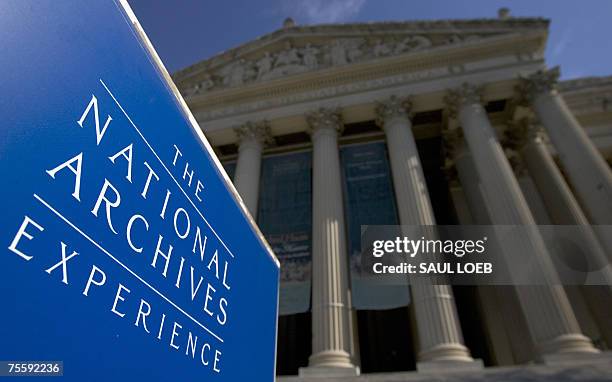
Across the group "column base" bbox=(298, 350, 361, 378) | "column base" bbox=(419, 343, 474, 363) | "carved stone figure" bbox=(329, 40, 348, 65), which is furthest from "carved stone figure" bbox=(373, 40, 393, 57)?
"column base" bbox=(298, 350, 361, 378)

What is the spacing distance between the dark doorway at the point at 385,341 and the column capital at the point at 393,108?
26.2ft

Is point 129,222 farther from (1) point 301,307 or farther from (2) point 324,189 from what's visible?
(2) point 324,189

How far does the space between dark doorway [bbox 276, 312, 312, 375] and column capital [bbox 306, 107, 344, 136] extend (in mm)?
7637

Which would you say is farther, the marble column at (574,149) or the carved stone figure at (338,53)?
the carved stone figure at (338,53)

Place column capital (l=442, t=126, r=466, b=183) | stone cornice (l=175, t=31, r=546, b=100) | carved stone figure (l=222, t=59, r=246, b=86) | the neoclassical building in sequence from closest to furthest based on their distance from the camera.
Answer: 1. the neoclassical building
2. stone cornice (l=175, t=31, r=546, b=100)
3. column capital (l=442, t=126, r=466, b=183)
4. carved stone figure (l=222, t=59, r=246, b=86)

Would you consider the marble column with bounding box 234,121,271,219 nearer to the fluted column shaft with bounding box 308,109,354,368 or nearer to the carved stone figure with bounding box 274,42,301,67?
the fluted column shaft with bounding box 308,109,354,368

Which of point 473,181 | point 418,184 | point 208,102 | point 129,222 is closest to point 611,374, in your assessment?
point 418,184

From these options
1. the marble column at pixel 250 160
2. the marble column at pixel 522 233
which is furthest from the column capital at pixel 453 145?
the marble column at pixel 250 160

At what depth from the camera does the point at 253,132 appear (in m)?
16.2

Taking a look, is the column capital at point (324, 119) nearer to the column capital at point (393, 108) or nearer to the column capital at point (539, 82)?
the column capital at point (393, 108)

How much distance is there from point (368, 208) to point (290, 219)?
9.06ft

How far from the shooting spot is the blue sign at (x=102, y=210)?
864mm

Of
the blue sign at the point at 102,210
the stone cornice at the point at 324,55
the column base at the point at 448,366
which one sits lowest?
the blue sign at the point at 102,210

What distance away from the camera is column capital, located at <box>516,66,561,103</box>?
13836 millimetres
